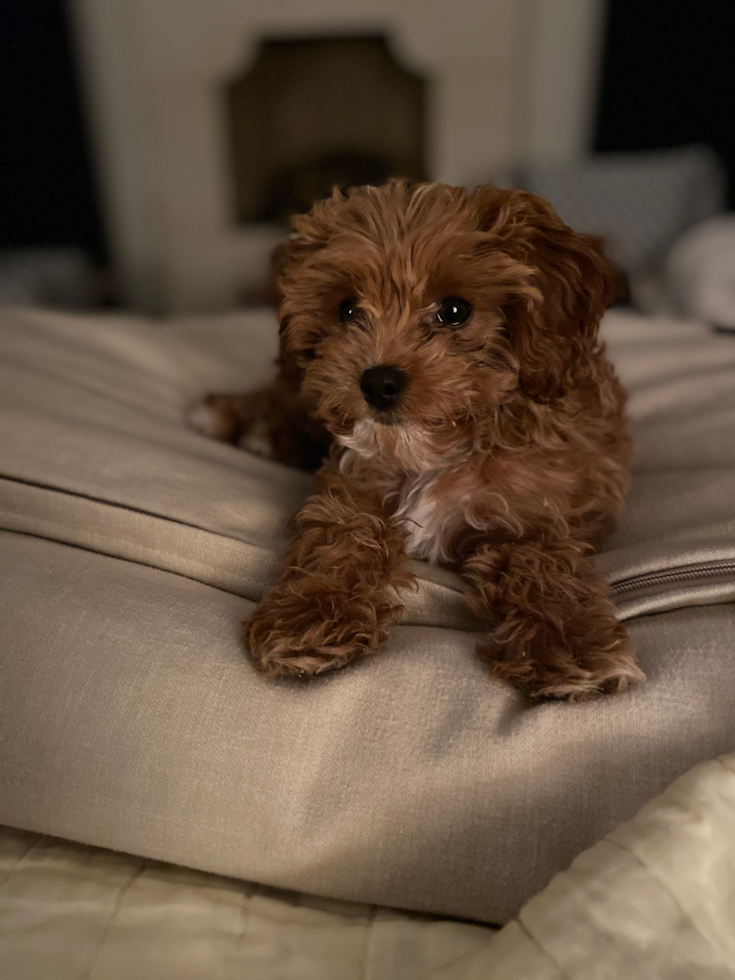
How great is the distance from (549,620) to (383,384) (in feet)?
1.53

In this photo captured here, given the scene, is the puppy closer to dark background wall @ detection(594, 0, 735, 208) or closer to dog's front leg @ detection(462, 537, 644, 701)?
dog's front leg @ detection(462, 537, 644, 701)

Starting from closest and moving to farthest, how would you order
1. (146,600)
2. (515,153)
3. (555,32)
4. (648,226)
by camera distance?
(146,600) < (648,226) < (555,32) < (515,153)

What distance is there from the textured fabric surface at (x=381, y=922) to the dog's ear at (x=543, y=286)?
25.6 inches

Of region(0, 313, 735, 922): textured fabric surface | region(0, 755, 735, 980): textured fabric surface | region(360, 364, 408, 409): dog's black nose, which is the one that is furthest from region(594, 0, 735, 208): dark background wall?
region(0, 755, 735, 980): textured fabric surface

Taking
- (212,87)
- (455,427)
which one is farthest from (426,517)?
(212,87)

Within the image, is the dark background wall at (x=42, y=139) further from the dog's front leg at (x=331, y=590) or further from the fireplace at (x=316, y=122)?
the dog's front leg at (x=331, y=590)

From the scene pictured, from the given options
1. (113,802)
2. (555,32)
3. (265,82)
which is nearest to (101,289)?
(265,82)

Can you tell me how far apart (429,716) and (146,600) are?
1.61 ft

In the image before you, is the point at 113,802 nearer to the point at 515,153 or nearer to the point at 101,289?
the point at 101,289

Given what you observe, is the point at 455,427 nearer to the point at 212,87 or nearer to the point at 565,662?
the point at 565,662

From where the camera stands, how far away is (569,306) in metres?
1.26

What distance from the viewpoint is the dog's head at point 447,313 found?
1238mm

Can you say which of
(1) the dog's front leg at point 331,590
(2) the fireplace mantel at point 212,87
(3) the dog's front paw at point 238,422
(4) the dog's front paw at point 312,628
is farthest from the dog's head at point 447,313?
(2) the fireplace mantel at point 212,87

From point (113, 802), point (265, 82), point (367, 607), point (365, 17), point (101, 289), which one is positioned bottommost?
point (101, 289)
